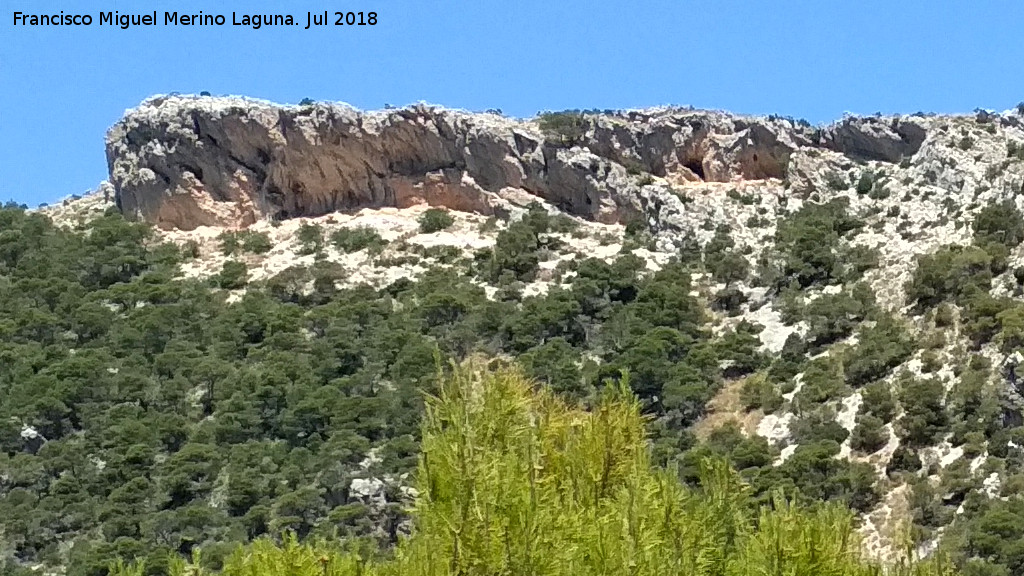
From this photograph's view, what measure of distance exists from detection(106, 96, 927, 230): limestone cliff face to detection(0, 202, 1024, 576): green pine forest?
1.71m

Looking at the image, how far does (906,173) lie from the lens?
131 ft

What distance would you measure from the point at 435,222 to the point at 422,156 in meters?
2.42

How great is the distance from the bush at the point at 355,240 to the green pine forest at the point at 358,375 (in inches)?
4.9

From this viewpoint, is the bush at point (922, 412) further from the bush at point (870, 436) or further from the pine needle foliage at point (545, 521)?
the pine needle foliage at point (545, 521)

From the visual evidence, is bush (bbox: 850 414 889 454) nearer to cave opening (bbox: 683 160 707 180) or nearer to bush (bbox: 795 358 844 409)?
bush (bbox: 795 358 844 409)

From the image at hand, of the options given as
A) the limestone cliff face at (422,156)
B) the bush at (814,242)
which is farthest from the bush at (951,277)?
the limestone cliff face at (422,156)

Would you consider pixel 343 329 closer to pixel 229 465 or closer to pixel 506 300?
pixel 506 300

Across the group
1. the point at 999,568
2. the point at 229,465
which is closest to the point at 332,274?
the point at 229,465

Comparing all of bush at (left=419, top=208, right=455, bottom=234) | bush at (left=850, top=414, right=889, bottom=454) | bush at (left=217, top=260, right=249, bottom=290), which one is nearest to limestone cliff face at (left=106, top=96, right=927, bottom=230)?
bush at (left=419, top=208, right=455, bottom=234)

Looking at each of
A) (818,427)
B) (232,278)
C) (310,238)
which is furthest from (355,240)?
(818,427)

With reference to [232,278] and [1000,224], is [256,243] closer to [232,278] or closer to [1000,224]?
[232,278]

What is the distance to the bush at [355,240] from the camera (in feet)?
138

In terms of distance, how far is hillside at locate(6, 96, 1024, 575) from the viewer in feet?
87.3

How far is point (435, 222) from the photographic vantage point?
42.8 meters
